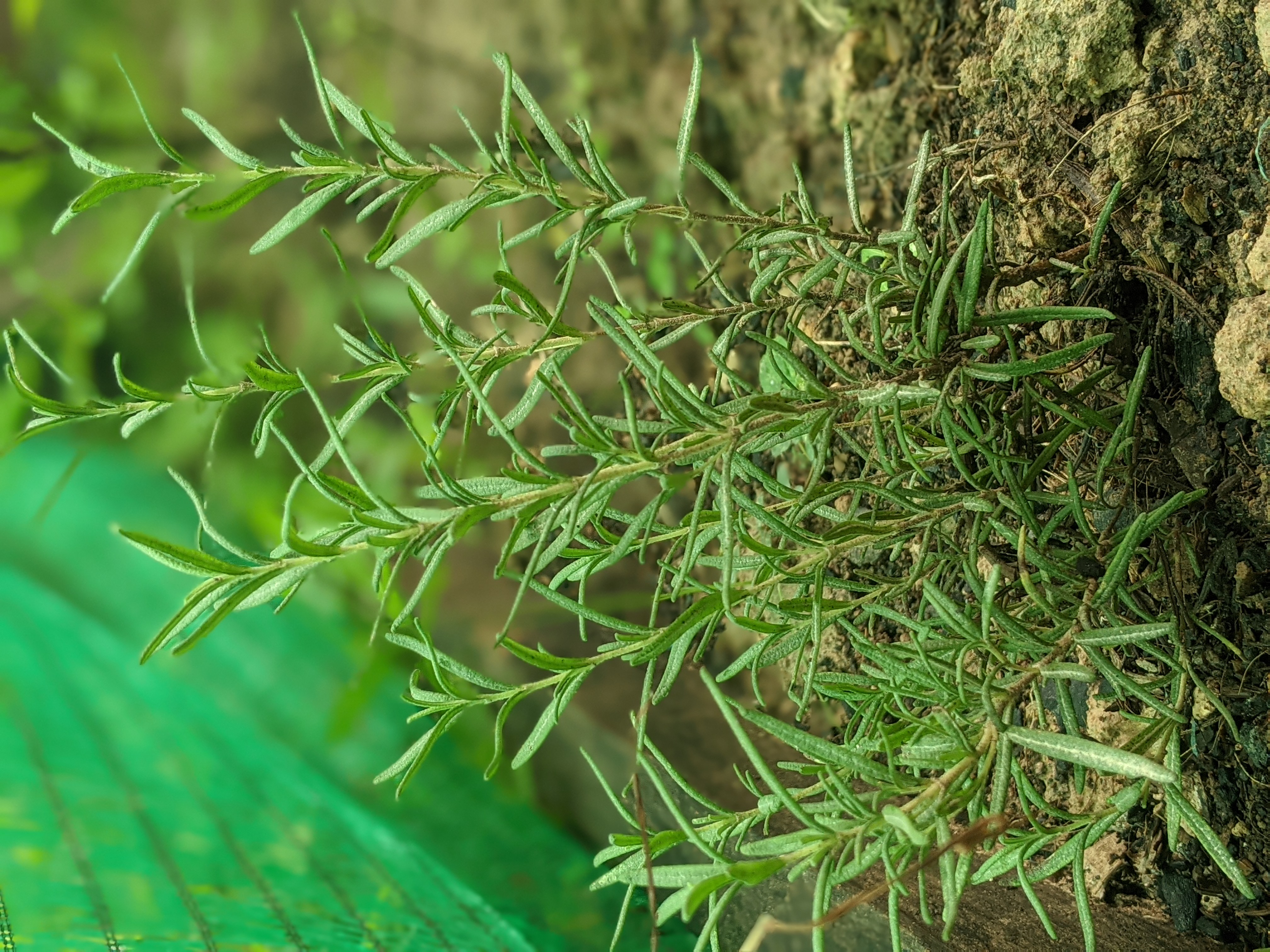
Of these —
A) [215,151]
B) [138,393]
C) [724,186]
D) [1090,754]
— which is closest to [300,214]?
[138,393]

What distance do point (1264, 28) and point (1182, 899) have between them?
514 mm

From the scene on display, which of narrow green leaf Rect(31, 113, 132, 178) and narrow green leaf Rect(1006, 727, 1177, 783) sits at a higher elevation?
Result: narrow green leaf Rect(31, 113, 132, 178)

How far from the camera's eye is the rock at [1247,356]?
494mm

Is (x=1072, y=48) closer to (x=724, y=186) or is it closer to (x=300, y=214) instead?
Answer: (x=724, y=186)

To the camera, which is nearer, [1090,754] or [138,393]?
[1090,754]

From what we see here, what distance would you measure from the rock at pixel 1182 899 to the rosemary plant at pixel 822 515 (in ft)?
0.14

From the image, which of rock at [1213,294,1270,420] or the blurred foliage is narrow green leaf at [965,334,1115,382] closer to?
rock at [1213,294,1270,420]

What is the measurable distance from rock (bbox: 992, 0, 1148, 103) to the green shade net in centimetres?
72

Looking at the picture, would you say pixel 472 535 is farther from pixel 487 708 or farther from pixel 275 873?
pixel 275 873

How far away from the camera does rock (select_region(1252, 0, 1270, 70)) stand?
501 millimetres

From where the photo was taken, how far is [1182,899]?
2.01ft

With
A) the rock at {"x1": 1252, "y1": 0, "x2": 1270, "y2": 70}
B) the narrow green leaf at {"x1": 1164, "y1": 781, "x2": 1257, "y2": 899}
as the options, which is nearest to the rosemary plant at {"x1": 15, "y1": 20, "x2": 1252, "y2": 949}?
the narrow green leaf at {"x1": 1164, "y1": 781, "x2": 1257, "y2": 899}

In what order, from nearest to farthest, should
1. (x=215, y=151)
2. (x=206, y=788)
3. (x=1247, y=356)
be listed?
(x=1247, y=356), (x=206, y=788), (x=215, y=151)

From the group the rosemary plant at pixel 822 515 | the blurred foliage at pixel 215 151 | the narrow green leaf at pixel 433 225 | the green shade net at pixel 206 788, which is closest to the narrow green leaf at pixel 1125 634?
the rosemary plant at pixel 822 515
